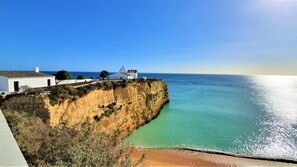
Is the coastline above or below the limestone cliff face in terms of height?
below

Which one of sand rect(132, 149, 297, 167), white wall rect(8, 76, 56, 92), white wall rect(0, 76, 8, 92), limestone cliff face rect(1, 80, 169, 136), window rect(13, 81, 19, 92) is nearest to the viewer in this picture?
limestone cliff face rect(1, 80, 169, 136)

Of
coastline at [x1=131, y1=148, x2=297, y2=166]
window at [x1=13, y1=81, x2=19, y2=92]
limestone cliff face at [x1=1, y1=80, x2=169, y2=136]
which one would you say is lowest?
coastline at [x1=131, y1=148, x2=297, y2=166]

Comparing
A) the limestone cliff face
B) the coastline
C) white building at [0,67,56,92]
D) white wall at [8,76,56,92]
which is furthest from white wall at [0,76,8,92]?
the coastline

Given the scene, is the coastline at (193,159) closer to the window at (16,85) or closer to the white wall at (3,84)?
the window at (16,85)

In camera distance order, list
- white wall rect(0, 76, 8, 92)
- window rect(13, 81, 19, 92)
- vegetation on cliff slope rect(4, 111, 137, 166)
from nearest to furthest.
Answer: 1. vegetation on cliff slope rect(4, 111, 137, 166)
2. white wall rect(0, 76, 8, 92)
3. window rect(13, 81, 19, 92)

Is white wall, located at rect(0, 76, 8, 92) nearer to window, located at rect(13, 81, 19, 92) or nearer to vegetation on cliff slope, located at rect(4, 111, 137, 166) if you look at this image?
window, located at rect(13, 81, 19, 92)

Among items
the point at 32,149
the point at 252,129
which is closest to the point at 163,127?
the point at 252,129

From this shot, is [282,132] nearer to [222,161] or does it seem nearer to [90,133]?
[222,161]

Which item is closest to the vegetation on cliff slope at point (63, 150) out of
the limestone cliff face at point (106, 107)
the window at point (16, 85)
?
the limestone cliff face at point (106, 107)
